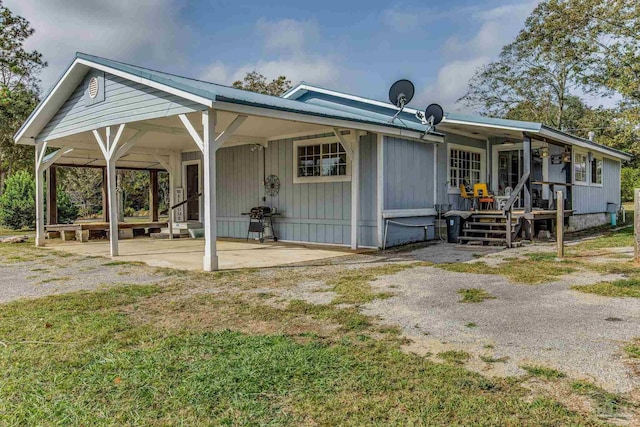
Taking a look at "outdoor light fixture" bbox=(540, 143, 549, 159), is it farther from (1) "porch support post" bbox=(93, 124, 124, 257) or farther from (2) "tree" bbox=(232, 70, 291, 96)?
(2) "tree" bbox=(232, 70, 291, 96)

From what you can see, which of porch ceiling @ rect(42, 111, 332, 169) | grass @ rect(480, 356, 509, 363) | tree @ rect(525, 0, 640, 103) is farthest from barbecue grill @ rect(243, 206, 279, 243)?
tree @ rect(525, 0, 640, 103)

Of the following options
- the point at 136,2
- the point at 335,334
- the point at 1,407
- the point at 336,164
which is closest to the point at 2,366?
the point at 1,407

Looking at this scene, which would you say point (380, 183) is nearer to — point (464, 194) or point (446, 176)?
point (446, 176)

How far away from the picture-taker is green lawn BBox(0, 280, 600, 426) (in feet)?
Answer: 6.99

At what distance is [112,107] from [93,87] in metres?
0.96

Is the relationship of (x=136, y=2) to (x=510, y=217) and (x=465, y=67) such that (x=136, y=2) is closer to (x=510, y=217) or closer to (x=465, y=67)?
(x=510, y=217)

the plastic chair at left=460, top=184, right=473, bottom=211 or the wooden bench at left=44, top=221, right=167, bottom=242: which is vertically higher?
the plastic chair at left=460, top=184, right=473, bottom=211

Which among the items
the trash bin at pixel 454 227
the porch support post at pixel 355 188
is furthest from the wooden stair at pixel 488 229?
the porch support post at pixel 355 188

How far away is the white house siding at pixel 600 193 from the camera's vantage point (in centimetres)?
1222

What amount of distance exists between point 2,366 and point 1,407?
671mm

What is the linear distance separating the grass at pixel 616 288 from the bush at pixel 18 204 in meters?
16.4

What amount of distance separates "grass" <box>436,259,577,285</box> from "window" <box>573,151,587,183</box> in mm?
6401

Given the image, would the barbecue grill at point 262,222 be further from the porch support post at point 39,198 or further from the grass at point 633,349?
the grass at point 633,349

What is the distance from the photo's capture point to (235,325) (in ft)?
12.0
